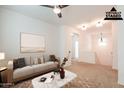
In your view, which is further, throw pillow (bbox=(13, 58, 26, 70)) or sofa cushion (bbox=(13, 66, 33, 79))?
throw pillow (bbox=(13, 58, 26, 70))

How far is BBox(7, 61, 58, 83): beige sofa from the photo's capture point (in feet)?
10.1

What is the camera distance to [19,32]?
3.79 m

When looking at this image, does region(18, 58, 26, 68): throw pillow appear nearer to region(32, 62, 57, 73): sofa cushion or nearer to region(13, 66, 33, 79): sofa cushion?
region(13, 66, 33, 79): sofa cushion

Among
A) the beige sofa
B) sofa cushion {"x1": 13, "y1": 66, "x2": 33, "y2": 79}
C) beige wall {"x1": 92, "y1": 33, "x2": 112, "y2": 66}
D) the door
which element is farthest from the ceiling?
beige wall {"x1": 92, "y1": 33, "x2": 112, "y2": 66}

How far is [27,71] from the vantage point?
3.55 metres

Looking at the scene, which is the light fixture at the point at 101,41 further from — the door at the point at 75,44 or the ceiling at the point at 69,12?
the ceiling at the point at 69,12

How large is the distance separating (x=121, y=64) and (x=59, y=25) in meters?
2.82

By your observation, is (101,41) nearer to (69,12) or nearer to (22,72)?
(69,12)

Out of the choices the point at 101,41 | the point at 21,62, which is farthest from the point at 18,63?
the point at 101,41

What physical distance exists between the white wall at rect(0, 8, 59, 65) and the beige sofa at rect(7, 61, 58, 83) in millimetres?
529

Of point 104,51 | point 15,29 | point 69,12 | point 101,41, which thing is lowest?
point 104,51

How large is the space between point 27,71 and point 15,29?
1453 millimetres

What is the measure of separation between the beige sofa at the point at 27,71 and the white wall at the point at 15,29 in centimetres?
53
